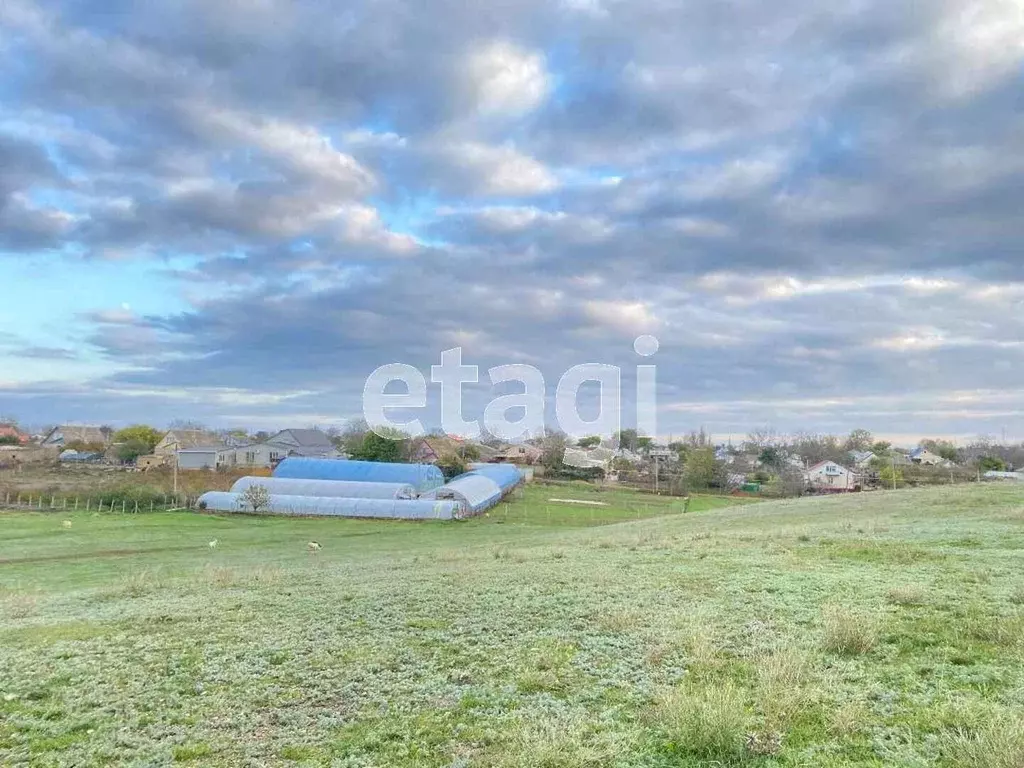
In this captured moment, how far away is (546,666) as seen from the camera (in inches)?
240

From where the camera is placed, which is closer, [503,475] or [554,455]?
[503,475]

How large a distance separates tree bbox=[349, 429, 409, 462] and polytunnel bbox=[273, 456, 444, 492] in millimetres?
12381

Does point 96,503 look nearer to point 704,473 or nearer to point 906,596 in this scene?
point 906,596

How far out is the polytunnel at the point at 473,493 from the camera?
45688 millimetres

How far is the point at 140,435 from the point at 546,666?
110 metres

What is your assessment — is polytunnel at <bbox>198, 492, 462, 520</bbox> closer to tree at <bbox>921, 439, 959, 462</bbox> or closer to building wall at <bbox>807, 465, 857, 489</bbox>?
building wall at <bbox>807, 465, 857, 489</bbox>

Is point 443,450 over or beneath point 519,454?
over

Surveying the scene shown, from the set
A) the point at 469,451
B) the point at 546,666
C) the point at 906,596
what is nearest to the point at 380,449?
the point at 469,451

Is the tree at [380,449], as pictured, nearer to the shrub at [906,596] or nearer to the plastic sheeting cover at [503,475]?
the plastic sheeting cover at [503,475]

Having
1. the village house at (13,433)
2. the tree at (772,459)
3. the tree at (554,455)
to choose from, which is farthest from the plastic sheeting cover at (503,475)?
the village house at (13,433)

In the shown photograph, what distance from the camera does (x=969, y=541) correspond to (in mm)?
13164

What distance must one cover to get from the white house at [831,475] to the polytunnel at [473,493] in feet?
135

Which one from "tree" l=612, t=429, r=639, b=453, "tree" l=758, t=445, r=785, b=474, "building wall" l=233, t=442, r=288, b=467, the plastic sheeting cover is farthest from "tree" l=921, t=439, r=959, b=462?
"building wall" l=233, t=442, r=288, b=467

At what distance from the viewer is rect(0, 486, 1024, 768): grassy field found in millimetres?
4402
